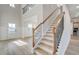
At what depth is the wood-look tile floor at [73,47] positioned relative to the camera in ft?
5.09

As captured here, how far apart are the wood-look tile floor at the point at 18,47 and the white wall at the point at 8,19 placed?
0.10m

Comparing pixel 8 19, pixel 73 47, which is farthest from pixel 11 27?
pixel 73 47

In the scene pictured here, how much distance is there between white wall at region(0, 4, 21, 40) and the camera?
157 centimetres

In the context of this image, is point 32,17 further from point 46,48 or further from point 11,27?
point 46,48

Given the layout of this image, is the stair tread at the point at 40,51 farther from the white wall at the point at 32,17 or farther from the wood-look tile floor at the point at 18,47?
the white wall at the point at 32,17

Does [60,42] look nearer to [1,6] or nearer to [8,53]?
[8,53]

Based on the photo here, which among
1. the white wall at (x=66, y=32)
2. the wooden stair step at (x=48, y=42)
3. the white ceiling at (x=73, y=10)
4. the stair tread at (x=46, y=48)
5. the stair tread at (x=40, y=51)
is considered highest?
the white ceiling at (x=73, y=10)

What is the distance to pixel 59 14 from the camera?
1.58 meters

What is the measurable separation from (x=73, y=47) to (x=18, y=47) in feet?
2.47

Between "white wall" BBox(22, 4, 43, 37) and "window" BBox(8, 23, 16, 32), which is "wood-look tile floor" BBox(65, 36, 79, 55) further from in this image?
"window" BBox(8, 23, 16, 32)

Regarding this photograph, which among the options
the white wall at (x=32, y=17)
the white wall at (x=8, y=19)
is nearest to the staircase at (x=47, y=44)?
the white wall at (x=32, y=17)

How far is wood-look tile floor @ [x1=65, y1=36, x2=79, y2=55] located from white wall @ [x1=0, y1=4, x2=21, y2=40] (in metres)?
0.71
